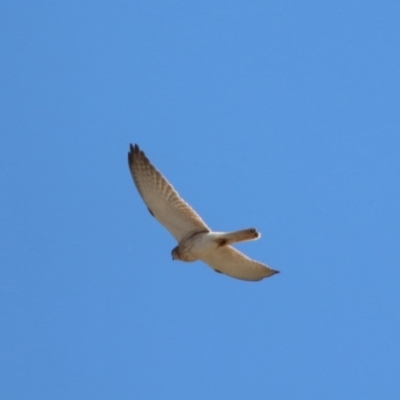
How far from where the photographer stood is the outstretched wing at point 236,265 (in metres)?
13.6

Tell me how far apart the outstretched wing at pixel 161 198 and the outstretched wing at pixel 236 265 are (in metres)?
0.44

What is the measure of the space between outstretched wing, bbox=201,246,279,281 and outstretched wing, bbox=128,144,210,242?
44 cm

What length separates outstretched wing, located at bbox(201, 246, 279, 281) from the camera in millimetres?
13627

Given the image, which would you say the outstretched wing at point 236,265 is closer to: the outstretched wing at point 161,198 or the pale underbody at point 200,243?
the pale underbody at point 200,243

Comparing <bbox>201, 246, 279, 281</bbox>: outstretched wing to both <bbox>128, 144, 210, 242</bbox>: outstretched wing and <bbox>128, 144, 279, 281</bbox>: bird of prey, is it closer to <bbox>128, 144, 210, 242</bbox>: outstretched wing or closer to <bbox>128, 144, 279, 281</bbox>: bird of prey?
<bbox>128, 144, 279, 281</bbox>: bird of prey

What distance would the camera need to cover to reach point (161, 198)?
1335cm

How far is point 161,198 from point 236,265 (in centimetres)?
136

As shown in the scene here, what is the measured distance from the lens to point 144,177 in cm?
1341

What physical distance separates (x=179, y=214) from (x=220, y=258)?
820 millimetres

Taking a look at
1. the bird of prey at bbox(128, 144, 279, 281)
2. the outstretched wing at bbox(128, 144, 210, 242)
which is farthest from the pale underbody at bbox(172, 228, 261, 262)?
the outstretched wing at bbox(128, 144, 210, 242)

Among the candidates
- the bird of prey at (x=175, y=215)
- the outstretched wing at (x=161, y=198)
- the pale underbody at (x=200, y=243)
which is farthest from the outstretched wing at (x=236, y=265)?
the outstretched wing at (x=161, y=198)

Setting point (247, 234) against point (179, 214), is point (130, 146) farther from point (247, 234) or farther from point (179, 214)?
point (247, 234)

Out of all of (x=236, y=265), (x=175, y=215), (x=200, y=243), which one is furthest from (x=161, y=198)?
(x=236, y=265)

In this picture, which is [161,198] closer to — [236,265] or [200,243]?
[200,243]
